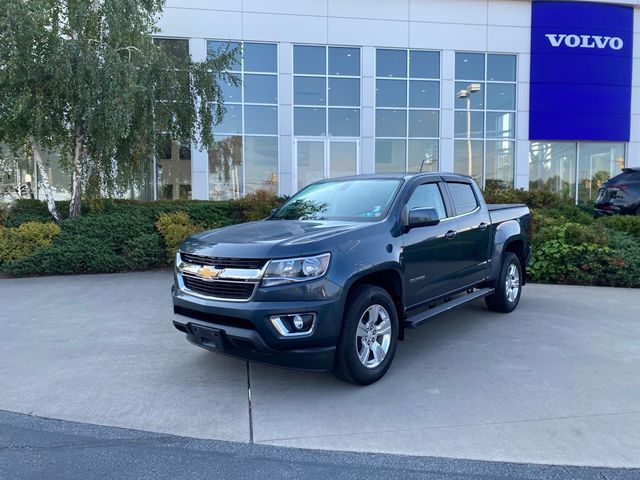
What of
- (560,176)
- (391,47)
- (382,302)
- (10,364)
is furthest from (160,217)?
(560,176)

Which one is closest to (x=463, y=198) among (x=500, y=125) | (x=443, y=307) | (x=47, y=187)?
(x=443, y=307)

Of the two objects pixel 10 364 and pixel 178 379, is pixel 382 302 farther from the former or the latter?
pixel 10 364

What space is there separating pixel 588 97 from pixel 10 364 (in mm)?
20593

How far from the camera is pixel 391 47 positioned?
18328mm

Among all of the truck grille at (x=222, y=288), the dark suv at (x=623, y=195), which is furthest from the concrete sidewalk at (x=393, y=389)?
the dark suv at (x=623, y=195)

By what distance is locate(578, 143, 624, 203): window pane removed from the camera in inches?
795

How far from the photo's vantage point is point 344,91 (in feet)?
59.9

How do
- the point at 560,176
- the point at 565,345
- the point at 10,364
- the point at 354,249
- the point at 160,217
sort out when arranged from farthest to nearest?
the point at 560,176, the point at 160,217, the point at 565,345, the point at 10,364, the point at 354,249

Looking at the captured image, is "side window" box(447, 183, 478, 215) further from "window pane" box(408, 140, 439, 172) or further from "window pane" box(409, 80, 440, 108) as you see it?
"window pane" box(409, 80, 440, 108)

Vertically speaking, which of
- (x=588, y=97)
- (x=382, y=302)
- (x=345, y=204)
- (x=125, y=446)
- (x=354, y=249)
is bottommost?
(x=125, y=446)

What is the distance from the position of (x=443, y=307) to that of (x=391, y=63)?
1492cm

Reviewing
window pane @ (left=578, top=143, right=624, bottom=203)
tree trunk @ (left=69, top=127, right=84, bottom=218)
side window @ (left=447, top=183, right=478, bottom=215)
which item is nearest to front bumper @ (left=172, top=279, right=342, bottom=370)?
side window @ (left=447, top=183, right=478, bottom=215)

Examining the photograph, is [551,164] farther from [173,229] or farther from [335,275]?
[335,275]

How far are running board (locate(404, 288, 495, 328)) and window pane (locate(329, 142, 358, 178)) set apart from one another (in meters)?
12.2
